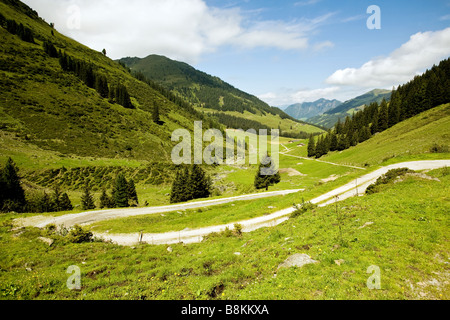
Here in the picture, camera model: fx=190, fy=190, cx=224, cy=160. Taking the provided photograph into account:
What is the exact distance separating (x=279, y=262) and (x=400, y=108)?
4457 inches

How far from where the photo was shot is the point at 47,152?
61812 mm

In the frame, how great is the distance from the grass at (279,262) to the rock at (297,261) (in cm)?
40

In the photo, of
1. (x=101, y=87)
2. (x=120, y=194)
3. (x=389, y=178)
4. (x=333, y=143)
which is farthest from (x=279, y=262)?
(x=101, y=87)

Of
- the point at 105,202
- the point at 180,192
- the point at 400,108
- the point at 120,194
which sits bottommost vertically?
the point at 105,202

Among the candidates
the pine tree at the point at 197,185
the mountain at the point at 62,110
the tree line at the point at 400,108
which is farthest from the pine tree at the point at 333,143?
the mountain at the point at 62,110

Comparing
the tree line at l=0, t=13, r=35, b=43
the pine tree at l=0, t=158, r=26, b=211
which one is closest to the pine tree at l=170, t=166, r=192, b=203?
the pine tree at l=0, t=158, r=26, b=211

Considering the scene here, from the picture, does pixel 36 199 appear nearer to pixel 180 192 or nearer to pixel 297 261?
pixel 180 192

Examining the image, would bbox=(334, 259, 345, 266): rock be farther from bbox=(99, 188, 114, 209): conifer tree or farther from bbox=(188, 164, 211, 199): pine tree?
bbox=(99, 188, 114, 209): conifer tree

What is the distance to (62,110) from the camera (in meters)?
80.8

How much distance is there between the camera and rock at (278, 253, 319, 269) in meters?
10.2
